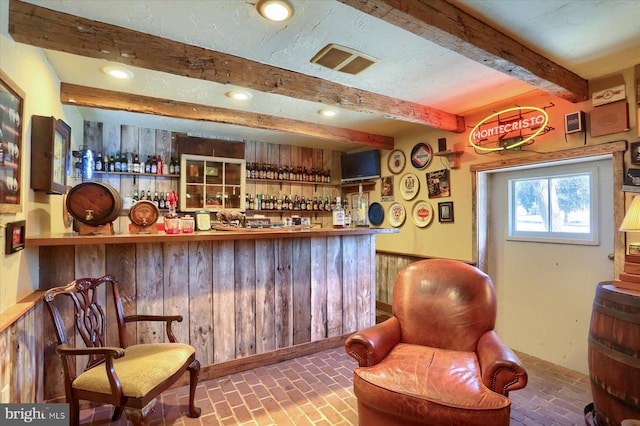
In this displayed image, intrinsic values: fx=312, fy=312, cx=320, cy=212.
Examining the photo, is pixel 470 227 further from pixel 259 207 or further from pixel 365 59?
pixel 259 207

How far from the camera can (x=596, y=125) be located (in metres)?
2.48

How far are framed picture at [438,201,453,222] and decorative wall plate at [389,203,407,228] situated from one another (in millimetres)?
550

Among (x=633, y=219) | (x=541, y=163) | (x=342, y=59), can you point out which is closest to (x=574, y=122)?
(x=541, y=163)

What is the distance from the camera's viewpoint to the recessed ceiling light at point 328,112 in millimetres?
3350

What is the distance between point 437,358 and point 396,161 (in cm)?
301

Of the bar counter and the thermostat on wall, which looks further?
the thermostat on wall

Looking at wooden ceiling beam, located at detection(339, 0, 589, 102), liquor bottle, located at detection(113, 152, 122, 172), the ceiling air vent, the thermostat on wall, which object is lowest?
liquor bottle, located at detection(113, 152, 122, 172)

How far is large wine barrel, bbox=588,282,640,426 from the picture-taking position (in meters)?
1.59

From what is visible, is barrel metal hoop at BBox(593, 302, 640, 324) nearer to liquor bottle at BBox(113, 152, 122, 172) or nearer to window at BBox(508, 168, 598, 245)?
window at BBox(508, 168, 598, 245)

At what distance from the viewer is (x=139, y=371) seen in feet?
5.32

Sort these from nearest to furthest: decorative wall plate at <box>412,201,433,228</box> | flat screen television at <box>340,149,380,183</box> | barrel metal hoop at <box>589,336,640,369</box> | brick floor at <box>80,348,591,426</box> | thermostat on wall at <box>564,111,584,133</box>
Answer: barrel metal hoop at <box>589,336,640,369</box> → brick floor at <box>80,348,591,426</box> → thermostat on wall at <box>564,111,584,133</box> → decorative wall plate at <box>412,201,433,228</box> → flat screen television at <box>340,149,380,183</box>

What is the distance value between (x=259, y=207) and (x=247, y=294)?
2.08 meters

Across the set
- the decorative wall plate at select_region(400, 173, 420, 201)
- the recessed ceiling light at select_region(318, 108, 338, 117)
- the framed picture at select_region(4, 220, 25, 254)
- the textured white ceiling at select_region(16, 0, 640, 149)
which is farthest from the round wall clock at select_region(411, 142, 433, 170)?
the framed picture at select_region(4, 220, 25, 254)

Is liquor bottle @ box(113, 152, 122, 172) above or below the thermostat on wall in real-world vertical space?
below
